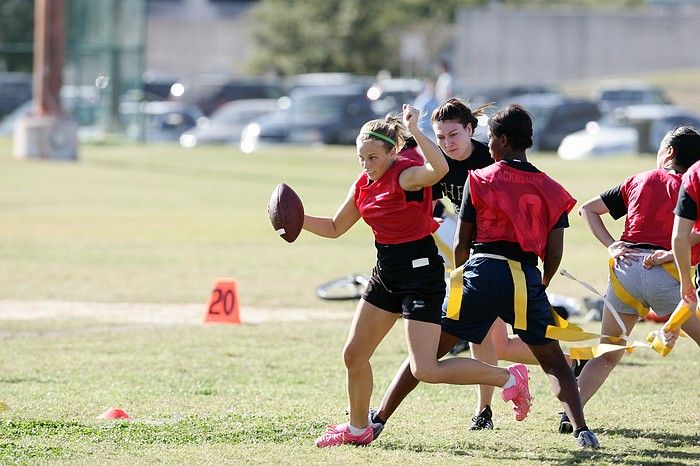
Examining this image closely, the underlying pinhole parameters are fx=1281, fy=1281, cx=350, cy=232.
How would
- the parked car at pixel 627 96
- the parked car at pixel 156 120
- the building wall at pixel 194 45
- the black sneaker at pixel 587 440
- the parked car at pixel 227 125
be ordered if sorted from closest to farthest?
the black sneaker at pixel 587 440 < the parked car at pixel 156 120 < the parked car at pixel 227 125 < the parked car at pixel 627 96 < the building wall at pixel 194 45

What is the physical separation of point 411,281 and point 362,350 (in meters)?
0.43

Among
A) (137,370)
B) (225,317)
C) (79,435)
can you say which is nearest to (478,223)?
(79,435)

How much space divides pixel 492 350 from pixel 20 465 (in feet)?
8.55

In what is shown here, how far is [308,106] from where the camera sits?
36.6m

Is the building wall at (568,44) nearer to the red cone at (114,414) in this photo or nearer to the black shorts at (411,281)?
the red cone at (114,414)

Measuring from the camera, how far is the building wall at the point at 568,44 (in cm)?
5697

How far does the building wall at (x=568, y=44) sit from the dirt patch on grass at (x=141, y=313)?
150 feet

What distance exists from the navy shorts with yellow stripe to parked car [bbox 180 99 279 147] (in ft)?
103

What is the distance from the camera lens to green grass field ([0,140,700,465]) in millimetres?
6391

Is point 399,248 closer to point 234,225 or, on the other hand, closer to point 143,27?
point 234,225

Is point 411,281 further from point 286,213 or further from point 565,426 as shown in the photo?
point 565,426

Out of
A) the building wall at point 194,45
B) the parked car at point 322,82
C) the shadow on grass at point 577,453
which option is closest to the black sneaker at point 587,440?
the shadow on grass at point 577,453

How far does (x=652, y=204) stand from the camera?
267 inches

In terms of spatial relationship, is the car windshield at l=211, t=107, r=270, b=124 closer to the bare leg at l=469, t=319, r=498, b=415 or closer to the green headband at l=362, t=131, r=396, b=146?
the bare leg at l=469, t=319, r=498, b=415
